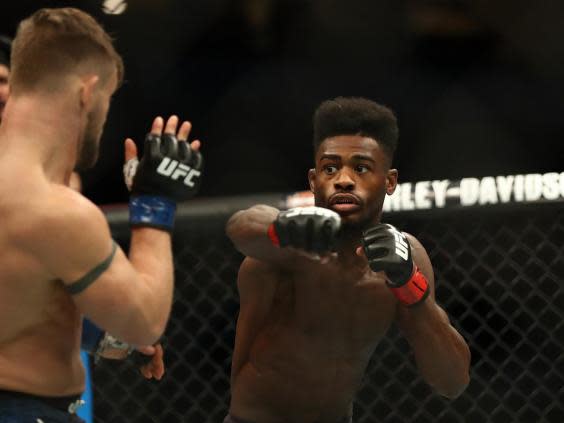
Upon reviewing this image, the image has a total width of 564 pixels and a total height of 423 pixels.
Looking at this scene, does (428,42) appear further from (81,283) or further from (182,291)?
(81,283)

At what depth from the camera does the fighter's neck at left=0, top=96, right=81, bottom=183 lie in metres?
1.56

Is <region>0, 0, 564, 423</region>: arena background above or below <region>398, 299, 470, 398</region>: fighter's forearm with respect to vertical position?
below

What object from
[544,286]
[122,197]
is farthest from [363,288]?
[122,197]

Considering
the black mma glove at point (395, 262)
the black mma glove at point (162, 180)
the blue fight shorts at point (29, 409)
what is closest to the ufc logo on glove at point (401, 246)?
the black mma glove at point (395, 262)

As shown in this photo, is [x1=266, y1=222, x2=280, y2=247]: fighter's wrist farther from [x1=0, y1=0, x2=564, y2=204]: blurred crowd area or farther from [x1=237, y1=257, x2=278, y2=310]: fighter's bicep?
[x1=0, y1=0, x2=564, y2=204]: blurred crowd area

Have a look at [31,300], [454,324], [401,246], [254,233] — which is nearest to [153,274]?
[31,300]

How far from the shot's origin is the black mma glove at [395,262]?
77.2 inches

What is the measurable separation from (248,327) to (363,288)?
0.88 feet

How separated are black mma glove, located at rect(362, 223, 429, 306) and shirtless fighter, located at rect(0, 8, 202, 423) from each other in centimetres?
47

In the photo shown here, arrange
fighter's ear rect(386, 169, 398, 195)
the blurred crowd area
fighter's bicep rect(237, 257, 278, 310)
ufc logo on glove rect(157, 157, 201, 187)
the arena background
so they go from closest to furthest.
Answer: ufc logo on glove rect(157, 157, 201, 187), fighter's bicep rect(237, 257, 278, 310), fighter's ear rect(386, 169, 398, 195), the arena background, the blurred crowd area

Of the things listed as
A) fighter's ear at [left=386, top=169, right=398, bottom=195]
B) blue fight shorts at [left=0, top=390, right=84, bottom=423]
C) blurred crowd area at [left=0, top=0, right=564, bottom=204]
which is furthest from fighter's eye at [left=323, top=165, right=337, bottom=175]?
blurred crowd area at [left=0, top=0, right=564, bottom=204]

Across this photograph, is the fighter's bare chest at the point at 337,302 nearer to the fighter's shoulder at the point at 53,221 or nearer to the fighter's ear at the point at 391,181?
the fighter's ear at the point at 391,181

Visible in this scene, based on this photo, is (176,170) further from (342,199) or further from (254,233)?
(342,199)

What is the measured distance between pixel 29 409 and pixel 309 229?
23.2 inches
